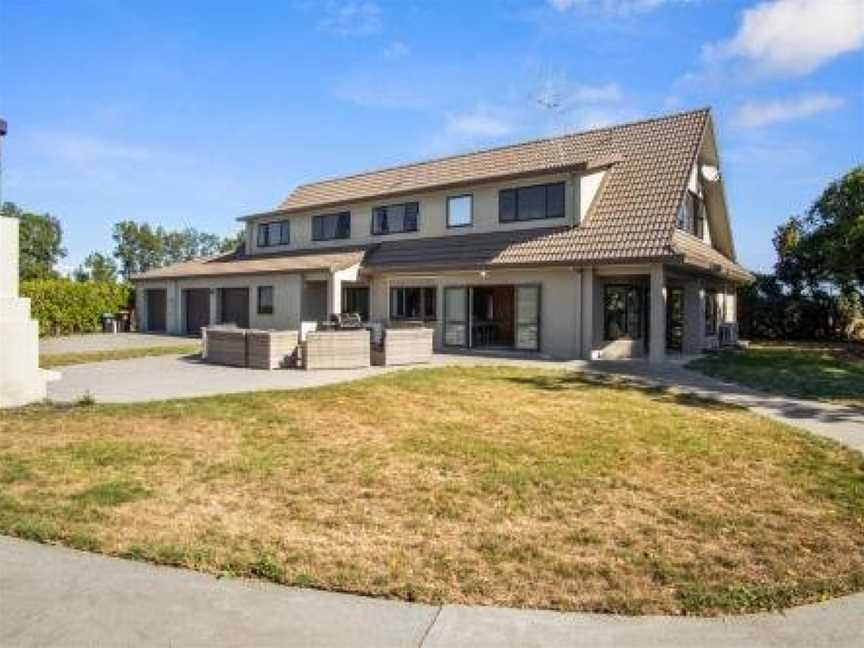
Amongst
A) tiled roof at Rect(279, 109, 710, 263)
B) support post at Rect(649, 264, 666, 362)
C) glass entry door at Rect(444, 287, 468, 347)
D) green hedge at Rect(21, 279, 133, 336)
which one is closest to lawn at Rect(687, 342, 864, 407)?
support post at Rect(649, 264, 666, 362)

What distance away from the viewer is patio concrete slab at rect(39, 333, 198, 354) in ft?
77.1

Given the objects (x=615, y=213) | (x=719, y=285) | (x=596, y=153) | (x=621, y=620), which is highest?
(x=596, y=153)

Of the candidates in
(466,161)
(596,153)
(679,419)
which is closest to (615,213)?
(596,153)

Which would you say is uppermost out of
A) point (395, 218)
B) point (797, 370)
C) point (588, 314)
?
point (395, 218)

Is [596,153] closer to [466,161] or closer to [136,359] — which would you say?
[466,161]

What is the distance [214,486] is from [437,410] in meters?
4.72

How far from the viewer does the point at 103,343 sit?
86.1ft

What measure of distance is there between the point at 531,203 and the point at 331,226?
33.5 feet

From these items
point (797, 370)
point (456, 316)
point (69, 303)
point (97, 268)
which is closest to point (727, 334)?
point (797, 370)

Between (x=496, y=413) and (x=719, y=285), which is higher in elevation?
(x=719, y=285)

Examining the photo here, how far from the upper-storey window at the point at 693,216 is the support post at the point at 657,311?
5246mm

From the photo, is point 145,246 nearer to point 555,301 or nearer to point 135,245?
point 135,245

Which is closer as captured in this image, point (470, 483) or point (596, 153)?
point (470, 483)

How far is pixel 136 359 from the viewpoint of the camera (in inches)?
773
